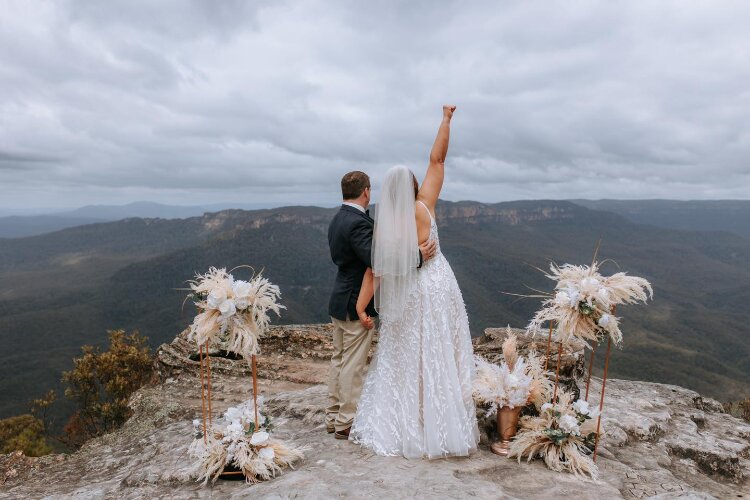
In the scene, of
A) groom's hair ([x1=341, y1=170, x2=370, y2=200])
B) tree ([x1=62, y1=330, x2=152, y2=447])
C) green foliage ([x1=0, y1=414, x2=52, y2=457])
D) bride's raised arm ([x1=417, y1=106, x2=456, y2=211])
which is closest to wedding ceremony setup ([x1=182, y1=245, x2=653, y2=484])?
groom's hair ([x1=341, y1=170, x2=370, y2=200])

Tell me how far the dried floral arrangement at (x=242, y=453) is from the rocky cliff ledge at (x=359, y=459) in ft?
0.48

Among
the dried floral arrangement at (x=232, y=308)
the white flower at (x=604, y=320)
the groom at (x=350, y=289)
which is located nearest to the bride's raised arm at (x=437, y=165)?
the groom at (x=350, y=289)

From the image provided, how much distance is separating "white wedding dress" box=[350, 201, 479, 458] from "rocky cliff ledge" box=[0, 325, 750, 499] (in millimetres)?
205

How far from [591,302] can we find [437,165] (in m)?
2.29

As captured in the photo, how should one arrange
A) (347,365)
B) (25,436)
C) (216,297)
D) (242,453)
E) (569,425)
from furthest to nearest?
(25,436) → (347,365) → (569,425) → (242,453) → (216,297)

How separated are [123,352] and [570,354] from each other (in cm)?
1503

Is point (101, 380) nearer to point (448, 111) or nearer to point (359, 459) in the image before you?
point (359, 459)

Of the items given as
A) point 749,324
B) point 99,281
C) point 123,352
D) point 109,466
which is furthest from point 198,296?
point 749,324

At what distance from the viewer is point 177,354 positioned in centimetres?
1014

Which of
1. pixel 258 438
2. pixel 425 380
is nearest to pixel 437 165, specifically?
pixel 425 380

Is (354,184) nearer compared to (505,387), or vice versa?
(354,184)

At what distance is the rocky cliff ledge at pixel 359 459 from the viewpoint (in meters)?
4.34

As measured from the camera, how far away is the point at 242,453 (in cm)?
474

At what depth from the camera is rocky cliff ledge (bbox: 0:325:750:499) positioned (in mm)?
4336
